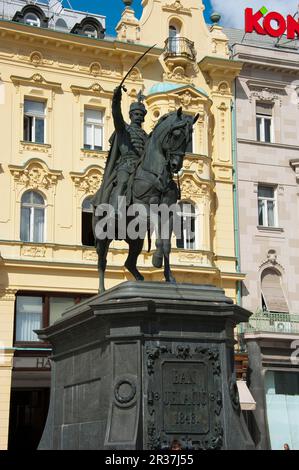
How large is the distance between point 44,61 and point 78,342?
2042 centimetres

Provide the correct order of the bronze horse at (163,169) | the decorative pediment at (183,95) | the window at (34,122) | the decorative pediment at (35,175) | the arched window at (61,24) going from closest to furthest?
the bronze horse at (163,169)
the decorative pediment at (35,175)
the window at (34,122)
the decorative pediment at (183,95)
the arched window at (61,24)

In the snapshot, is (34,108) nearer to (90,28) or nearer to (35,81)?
(35,81)

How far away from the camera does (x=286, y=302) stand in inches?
1298

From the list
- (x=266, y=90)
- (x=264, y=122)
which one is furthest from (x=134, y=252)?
(x=266, y=90)

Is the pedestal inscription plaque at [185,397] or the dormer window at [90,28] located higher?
the dormer window at [90,28]

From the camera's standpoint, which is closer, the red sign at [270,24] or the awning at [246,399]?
the awning at [246,399]

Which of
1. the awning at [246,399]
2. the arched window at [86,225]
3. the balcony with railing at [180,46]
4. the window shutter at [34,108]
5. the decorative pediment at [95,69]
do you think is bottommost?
the awning at [246,399]

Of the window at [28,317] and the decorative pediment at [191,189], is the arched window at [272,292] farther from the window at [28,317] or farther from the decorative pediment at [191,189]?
the window at [28,317]

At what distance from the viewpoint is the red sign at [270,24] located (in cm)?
3491

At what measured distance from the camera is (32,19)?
32.1 m

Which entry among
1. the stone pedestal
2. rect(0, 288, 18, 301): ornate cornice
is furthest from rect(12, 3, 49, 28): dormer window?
the stone pedestal

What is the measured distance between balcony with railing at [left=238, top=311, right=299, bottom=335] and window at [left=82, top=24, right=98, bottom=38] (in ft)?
42.2

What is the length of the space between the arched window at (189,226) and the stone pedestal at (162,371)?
1949cm

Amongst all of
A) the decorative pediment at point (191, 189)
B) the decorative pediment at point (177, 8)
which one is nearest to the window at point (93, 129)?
the decorative pediment at point (191, 189)
